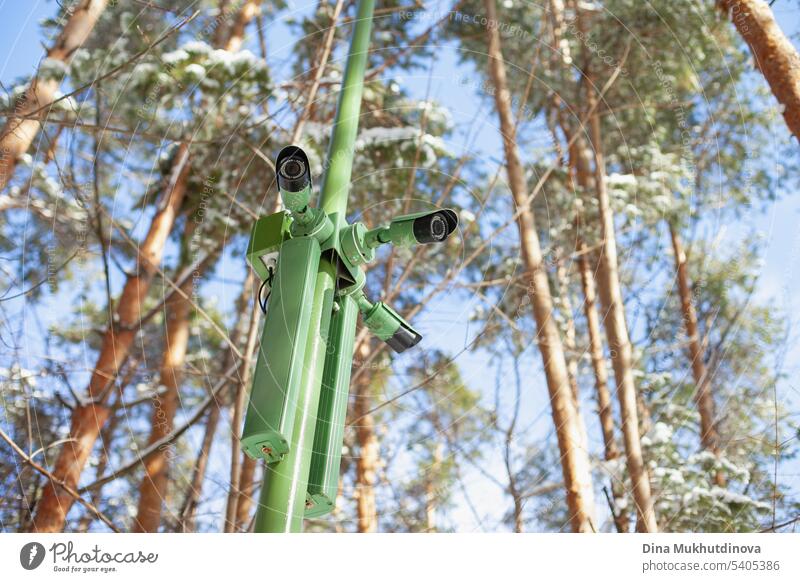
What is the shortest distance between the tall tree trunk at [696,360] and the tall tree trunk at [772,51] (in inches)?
157

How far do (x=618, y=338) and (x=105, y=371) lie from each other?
5.00m

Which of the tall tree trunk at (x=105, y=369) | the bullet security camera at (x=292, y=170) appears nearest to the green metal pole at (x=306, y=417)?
the bullet security camera at (x=292, y=170)

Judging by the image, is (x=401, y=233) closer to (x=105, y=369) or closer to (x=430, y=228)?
(x=430, y=228)

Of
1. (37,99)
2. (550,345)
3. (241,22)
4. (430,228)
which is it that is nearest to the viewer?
(430,228)

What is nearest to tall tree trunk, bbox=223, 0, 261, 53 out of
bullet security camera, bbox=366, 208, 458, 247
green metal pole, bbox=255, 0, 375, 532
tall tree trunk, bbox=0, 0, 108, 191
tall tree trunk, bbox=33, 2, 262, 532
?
tall tree trunk, bbox=33, 2, 262, 532

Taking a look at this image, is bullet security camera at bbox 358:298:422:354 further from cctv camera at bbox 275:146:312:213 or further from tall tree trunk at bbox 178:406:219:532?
tall tree trunk at bbox 178:406:219:532

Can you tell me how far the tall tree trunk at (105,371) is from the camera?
621cm

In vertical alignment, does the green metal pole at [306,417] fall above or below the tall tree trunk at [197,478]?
below

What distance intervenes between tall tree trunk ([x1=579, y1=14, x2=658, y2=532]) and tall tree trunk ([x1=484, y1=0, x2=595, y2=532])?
1.32 ft

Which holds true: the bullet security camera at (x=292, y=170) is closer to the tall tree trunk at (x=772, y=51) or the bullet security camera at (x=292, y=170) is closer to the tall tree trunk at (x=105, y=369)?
the tall tree trunk at (x=772, y=51)

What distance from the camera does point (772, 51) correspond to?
4941 millimetres

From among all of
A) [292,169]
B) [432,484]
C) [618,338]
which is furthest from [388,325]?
[432,484]

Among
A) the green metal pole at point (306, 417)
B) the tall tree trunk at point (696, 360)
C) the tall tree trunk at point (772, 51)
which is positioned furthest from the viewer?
the tall tree trunk at point (696, 360)

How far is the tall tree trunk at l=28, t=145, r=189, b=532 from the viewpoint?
6215 millimetres
